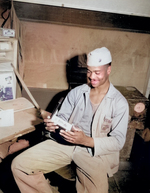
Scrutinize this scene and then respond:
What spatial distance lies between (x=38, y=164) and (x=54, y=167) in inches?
8.2

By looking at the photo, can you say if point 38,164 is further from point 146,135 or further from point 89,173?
point 146,135

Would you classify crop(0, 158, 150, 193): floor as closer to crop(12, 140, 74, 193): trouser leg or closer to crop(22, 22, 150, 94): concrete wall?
crop(12, 140, 74, 193): trouser leg

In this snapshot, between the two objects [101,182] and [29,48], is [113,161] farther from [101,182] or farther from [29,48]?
[29,48]

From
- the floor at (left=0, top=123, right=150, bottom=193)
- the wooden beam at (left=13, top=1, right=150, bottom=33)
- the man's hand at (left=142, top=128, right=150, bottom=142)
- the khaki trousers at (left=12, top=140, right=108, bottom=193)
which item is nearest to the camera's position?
the khaki trousers at (left=12, top=140, right=108, bottom=193)

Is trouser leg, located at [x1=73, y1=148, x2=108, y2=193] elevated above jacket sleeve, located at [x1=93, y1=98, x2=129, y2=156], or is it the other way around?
jacket sleeve, located at [x1=93, y1=98, x2=129, y2=156]

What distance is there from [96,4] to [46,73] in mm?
1665

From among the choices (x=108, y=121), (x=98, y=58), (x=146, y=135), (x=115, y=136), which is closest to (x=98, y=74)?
(x=98, y=58)

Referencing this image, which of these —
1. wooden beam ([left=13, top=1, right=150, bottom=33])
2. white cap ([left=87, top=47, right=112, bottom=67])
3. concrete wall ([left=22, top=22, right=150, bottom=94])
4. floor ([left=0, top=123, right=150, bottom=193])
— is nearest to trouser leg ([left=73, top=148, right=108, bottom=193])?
floor ([left=0, top=123, right=150, bottom=193])

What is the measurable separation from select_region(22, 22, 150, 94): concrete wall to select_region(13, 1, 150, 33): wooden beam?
0.12 meters

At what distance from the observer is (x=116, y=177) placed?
9.35 ft

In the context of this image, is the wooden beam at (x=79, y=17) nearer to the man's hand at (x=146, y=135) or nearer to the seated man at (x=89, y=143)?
the seated man at (x=89, y=143)

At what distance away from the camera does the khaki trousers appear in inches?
70.5

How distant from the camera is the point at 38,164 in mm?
1935

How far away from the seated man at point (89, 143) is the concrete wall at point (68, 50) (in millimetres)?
1584
